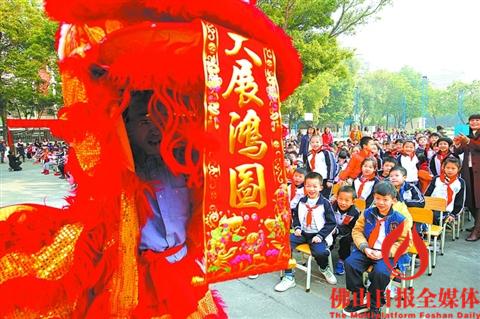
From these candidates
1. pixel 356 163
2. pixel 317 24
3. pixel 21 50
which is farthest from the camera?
pixel 21 50

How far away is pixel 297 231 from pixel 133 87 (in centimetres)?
360

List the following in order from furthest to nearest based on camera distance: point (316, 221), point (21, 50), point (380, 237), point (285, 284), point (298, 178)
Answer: point (21, 50), point (298, 178), point (316, 221), point (285, 284), point (380, 237)

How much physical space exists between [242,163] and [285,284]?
11.0 ft

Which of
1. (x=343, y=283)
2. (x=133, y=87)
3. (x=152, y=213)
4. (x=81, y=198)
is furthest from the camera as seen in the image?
(x=343, y=283)

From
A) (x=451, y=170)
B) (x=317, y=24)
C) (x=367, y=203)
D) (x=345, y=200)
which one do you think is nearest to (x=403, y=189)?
(x=367, y=203)

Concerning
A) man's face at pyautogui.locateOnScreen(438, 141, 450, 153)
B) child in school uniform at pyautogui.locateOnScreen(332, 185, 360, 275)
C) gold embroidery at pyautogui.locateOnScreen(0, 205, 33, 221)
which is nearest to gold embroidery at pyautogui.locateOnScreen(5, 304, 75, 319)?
gold embroidery at pyautogui.locateOnScreen(0, 205, 33, 221)

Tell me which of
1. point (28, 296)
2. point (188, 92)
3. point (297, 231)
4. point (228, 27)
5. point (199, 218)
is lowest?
point (297, 231)

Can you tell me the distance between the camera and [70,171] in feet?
3.87

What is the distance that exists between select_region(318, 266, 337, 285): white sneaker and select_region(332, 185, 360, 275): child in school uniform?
317mm

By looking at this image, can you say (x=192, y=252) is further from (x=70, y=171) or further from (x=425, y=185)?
(x=425, y=185)

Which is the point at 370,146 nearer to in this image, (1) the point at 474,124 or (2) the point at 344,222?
(1) the point at 474,124

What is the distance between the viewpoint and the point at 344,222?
4633 mm

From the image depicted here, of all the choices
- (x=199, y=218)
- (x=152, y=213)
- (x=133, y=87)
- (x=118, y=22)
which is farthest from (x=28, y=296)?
(x=118, y=22)

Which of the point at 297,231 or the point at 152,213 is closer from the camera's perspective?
the point at 152,213
